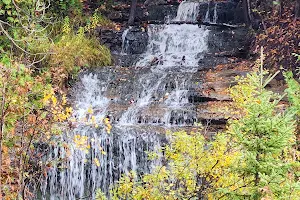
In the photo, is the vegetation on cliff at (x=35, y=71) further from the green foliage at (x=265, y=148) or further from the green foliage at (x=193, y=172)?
the green foliage at (x=265, y=148)

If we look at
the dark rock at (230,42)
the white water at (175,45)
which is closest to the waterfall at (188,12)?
the white water at (175,45)

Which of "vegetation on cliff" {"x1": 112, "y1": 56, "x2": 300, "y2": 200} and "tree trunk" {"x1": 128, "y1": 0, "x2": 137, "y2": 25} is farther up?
"tree trunk" {"x1": 128, "y1": 0, "x2": 137, "y2": 25}

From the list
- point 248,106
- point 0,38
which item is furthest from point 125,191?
point 0,38

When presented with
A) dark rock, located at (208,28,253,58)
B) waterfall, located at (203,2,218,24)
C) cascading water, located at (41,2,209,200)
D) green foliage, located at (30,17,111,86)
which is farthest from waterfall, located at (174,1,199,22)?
green foliage, located at (30,17,111,86)

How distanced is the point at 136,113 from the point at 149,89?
1423 mm

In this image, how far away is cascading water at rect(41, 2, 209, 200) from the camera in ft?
26.6

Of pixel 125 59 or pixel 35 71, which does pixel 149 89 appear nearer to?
pixel 125 59

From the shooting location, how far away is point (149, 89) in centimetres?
1073

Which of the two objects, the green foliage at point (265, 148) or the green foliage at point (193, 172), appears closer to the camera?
the green foliage at point (265, 148)

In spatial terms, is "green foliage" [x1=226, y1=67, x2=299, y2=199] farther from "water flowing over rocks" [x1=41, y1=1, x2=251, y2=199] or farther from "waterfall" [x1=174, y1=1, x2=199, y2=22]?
"waterfall" [x1=174, y1=1, x2=199, y2=22]

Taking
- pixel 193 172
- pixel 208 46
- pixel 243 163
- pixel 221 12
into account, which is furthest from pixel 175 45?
pixel 243 163

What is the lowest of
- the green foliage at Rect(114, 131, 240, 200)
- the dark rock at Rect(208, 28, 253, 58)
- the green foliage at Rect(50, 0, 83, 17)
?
the green foliage at Rect(114, 131, 240, 200)

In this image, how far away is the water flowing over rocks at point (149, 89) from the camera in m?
8.19

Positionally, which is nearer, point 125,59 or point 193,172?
point 193,172
